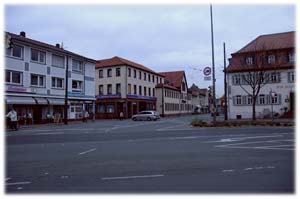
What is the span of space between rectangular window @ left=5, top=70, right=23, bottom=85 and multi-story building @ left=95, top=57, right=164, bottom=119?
21000 millimetres

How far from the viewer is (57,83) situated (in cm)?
3972

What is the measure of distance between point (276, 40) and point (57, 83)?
30184 mm

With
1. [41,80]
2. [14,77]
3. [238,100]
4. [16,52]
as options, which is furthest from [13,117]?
[238,100]

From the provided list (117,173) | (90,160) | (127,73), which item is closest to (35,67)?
(127,73)

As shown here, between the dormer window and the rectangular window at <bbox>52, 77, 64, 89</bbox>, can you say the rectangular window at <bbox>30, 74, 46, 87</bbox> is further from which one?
the dormer window

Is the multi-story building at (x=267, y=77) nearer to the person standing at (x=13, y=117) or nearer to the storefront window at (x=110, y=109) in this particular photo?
the storefront window at (x=110, y=109)

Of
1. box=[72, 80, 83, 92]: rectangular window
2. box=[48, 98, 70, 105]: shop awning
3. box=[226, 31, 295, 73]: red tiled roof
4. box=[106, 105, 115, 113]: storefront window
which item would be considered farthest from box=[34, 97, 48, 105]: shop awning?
box=[226, 31, 295, 73]: red tiled roof

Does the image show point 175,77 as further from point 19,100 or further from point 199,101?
point 19,100

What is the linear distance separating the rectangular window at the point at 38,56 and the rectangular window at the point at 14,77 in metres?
2.99

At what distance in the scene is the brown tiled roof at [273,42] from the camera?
3959 centimetres

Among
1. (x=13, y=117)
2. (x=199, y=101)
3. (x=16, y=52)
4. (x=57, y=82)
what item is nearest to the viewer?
(x=13, y=117)

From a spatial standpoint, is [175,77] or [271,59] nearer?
[271,59]

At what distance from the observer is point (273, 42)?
136 ft

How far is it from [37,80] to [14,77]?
355cm
